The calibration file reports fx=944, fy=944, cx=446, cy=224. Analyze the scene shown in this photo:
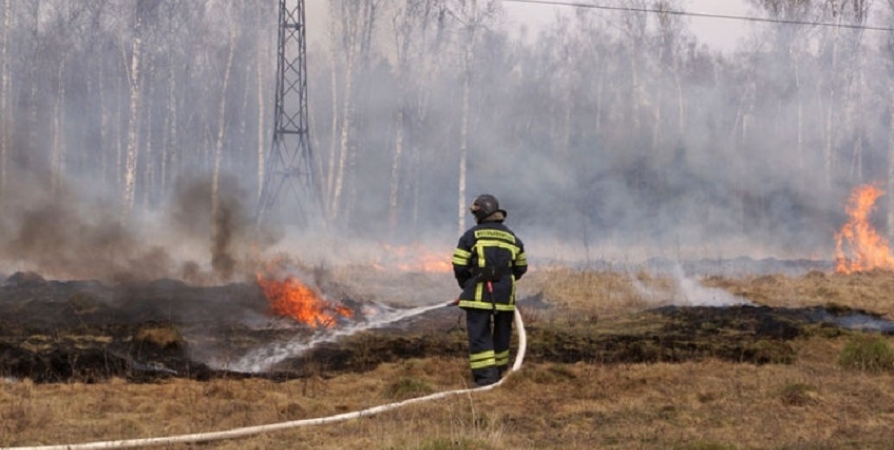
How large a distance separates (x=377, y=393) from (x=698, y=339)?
632 centimetres

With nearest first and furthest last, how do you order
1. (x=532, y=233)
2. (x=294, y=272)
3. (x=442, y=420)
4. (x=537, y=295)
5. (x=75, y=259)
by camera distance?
(x=442, y=420), (x=294, y=272), (x=537, y=295), (x=75, y=259), (x=532, y=233)

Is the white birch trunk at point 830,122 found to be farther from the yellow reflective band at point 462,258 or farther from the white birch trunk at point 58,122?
the white birch trunk at point 58,122

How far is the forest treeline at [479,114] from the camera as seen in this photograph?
3512cm

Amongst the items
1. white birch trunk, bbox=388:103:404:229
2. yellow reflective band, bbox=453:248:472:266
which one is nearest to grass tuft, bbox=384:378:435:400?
yellow reflective band, bbox=453:248:472:266

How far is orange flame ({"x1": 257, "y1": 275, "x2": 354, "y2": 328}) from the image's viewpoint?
49.3 ft

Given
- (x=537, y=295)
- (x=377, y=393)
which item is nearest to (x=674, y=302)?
(x=537, y=295)

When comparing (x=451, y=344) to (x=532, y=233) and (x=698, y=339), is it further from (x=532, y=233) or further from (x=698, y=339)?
(x=532, y=233)

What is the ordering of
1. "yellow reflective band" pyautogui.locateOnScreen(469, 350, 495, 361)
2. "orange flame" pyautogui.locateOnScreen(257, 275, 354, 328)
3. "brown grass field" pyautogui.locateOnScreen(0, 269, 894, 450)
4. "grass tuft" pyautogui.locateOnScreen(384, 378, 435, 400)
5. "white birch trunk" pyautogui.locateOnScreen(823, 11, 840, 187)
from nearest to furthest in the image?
1. "brown grass field" pyautogui.locateOnScreen(0, 269, 894, 450)
2. "grass tuft" pyautogui.locateOnScreen(384, 378, 435, 400)
3. "yellow reflective band" pyautogui.locateOnScreen(469, 350, 495, 361)
4. "orange flame" pyautogui.locateOnScreen(257, 275, 354, 328)
5. "white birch trunk" pyautogui.locateOnScreen(823, 11, 840, 187)

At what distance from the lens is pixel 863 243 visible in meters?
26.6

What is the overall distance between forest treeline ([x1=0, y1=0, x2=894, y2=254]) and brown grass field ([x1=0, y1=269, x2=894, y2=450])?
2145 cm

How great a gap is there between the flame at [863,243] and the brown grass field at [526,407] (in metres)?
15.5

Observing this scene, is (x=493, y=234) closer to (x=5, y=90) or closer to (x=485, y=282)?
(x=485, y=282)

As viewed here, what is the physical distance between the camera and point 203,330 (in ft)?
45.2

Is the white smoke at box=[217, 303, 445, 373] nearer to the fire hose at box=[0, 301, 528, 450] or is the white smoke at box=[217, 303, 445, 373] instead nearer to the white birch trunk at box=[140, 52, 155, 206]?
the fire hose at box=[0, 301, 528, 450]
